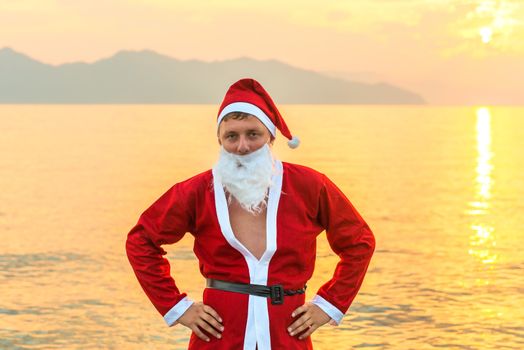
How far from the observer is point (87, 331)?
33.8ft

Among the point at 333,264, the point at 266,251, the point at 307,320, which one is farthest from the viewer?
the point at 333,264

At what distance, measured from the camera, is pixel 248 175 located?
4.07m

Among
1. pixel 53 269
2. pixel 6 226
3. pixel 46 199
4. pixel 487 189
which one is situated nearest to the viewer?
pixel 53 269

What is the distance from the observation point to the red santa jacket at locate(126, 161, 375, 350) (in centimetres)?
403

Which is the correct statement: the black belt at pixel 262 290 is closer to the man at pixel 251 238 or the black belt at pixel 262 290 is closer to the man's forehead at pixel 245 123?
the man at pixel 251 238

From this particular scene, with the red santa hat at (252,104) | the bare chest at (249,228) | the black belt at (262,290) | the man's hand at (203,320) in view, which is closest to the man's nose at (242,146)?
the red santa hat at (252,104)

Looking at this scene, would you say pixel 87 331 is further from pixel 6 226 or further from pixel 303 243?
pixel 6 226

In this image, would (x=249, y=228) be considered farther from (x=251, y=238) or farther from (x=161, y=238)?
(x=161, y=238)

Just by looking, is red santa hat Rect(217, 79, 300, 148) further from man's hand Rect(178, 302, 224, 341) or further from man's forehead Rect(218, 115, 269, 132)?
man's hand Rect(178, 302, 224, 341)

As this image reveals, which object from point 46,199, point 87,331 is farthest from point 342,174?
point 87,331

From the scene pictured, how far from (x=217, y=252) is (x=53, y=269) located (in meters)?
10.9

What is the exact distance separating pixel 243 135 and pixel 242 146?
0.05 meters

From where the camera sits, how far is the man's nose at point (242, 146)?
4.07 metres

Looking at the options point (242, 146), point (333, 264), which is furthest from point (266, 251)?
point (333, 264)
